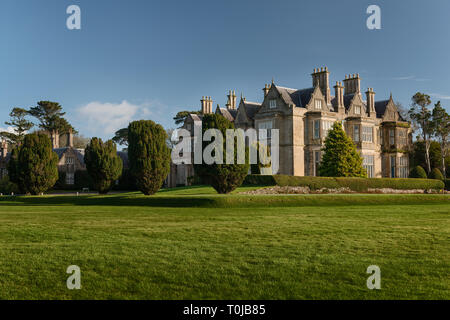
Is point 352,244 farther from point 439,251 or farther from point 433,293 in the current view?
point 433,293

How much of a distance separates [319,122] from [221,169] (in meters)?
18.9

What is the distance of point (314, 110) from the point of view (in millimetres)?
44438

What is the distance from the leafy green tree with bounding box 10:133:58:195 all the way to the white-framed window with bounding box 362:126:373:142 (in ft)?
105

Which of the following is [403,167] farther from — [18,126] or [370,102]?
[18,126]

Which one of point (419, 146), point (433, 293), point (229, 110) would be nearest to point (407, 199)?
point (433, 293)

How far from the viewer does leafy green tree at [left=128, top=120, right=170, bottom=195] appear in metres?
28.7

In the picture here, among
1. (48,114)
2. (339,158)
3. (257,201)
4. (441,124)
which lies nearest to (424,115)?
(441,124)

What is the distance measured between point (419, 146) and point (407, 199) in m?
34.8

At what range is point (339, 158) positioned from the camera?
3972cm

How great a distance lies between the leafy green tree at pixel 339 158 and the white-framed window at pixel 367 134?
785 cm

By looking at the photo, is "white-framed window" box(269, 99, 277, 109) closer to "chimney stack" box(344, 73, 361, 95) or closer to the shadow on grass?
"chimney stack" box(344, 73, 361, 95)

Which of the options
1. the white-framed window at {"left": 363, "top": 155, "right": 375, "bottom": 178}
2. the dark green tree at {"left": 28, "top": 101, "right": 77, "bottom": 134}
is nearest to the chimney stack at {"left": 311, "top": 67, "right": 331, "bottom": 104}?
the white-framed window at {"left": 363, "top": 155, "right": 375, "bottom": 178}

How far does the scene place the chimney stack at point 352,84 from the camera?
50812 millimetres
